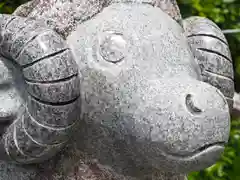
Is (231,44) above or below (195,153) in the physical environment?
below

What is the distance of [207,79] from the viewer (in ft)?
3.50

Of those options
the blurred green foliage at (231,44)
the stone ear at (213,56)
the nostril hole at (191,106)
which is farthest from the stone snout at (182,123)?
the blurred green foliage at (231,44)

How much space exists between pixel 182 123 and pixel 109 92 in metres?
0.14

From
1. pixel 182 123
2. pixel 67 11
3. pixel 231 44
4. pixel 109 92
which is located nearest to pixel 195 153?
pixel 182 123

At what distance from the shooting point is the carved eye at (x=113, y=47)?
986 mm

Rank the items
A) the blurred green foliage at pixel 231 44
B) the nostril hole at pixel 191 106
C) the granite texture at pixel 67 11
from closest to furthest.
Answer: the nostril hole at pixel 191 106 → the granite texture at pixel 67 11 → the blurred green foliage at pixel 231 44

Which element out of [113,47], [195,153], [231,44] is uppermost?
[113,47]

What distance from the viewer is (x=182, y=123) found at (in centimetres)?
92

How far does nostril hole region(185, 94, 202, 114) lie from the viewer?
0.92 metres

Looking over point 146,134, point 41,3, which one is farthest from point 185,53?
point 41,3

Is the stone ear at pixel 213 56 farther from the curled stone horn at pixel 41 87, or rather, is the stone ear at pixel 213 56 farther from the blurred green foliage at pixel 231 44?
the blurred green foliage at pixel 231 44

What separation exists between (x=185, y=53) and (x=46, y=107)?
268mm

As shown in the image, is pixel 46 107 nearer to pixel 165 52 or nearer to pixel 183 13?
pixel 165 52

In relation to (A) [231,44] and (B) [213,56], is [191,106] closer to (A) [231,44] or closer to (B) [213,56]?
(B) [213,56]
